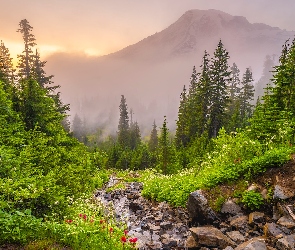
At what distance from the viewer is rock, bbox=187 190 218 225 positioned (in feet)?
32.3

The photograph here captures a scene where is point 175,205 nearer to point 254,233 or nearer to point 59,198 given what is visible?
point 254,233

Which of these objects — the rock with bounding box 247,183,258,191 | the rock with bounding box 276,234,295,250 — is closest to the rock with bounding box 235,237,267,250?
the rock with bounding box 276,234,295,250

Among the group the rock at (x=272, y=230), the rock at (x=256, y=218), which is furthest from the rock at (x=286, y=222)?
the rock at (x=256, y=218)

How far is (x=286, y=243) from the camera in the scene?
7145mm

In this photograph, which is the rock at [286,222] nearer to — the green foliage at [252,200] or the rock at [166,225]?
the green foliage at [252,200]

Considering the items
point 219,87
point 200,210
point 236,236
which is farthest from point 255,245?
point 219,87

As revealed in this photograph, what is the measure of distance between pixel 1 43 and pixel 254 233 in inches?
1695

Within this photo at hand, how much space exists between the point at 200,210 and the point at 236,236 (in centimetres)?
189

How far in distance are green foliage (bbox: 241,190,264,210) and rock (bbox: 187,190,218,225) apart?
1.33 metres

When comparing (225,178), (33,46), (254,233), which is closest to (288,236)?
(254,233)

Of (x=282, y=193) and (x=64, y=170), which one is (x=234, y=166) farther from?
(x=64, y=170)

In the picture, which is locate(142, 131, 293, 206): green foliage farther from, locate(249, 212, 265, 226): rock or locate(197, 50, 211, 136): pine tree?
locate(197, 50, 211, 136): pine tree

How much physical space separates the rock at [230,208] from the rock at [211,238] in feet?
3.67

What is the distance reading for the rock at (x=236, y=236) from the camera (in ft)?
27.1
